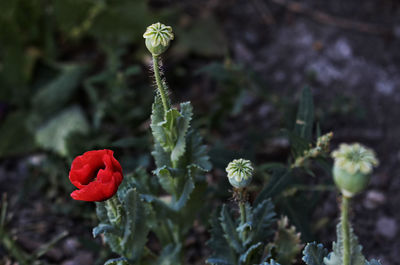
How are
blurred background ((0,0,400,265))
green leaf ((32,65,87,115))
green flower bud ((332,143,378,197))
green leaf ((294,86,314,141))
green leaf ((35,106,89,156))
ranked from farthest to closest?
green leaf ((32,65,87,115)) → green leaf ((35,106,89,156)) → blurred background ((0,0,400,265)) → green leaf ((294,86,314,141)) → green flower bud ((332,143,378,197))

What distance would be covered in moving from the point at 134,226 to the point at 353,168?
31.8 inches

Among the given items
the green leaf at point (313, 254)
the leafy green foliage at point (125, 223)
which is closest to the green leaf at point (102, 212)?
the leafy green foliage at point (125, 223)

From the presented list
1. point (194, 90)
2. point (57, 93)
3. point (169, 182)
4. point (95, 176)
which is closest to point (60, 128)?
point (57, 93)

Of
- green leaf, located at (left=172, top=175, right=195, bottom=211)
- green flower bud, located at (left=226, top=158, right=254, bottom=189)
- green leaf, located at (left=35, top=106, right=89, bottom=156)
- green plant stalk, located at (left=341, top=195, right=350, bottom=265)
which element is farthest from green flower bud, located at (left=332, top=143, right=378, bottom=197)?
green leaf, located at (left=35, top=106, right=89, bottom=156)

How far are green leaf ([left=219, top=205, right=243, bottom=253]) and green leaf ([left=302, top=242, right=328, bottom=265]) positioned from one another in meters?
0.28

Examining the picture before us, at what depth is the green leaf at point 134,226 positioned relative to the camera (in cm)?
146

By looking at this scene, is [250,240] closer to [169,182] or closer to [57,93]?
[169,182]

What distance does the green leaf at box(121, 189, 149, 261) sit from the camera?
4.78ft

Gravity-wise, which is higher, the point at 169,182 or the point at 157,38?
the point at 157,38

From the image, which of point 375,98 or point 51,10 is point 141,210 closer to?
point 375,98

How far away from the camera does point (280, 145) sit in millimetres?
2379

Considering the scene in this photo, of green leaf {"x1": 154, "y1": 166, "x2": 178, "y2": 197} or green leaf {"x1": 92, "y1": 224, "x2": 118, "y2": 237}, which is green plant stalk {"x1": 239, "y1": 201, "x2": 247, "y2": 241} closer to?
green leaf {"x1": 154, "y1": 166, "x2": 178, "y2": 197}

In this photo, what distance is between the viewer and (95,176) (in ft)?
4.50

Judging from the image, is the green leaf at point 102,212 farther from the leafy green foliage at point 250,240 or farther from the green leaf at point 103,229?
the leafy green foliage at point 250,240
